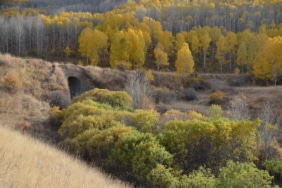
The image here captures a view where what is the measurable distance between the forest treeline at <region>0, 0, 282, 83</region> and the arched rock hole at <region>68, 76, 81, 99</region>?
9214 mm

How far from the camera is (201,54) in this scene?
64188 millimetres

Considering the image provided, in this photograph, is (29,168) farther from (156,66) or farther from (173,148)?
(156,66)

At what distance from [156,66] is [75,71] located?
2402 cm

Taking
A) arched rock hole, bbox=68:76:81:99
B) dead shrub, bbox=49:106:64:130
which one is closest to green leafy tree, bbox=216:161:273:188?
dead shrub, bbox=49:106:64:130

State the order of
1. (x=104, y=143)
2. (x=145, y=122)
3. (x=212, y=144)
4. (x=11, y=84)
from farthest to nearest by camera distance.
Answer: (x=11, y=84) < (x=145, y=122) < (x=104, y=143) < (x=212, y=144)

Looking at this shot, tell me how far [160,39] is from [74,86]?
2931 cm

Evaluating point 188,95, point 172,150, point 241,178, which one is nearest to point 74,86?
point 188,95

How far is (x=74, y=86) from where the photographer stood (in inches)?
1475

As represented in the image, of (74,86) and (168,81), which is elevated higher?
(168,81)

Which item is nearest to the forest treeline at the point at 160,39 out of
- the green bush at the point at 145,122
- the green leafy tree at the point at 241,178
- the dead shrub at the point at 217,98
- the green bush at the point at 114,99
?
the dead shrub at the point at 217,98

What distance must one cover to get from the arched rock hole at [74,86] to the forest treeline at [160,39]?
9214 mm

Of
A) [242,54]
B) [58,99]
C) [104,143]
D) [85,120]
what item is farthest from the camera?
[242,54]

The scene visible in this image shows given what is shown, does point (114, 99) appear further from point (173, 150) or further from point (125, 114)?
point (173, 150)

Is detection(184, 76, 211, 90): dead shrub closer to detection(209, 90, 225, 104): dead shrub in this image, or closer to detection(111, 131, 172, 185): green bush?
detection(209, 90, 225, 104): dead shrub
